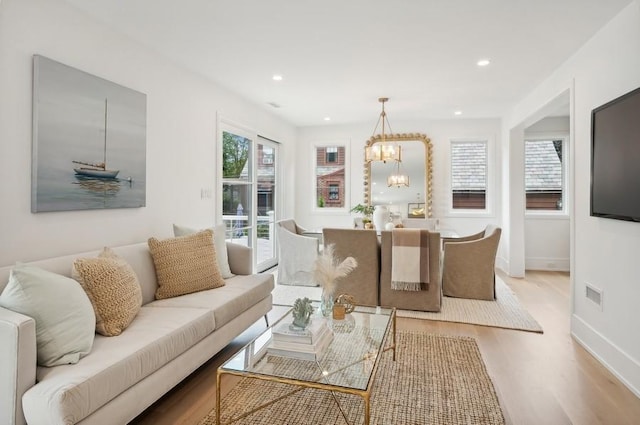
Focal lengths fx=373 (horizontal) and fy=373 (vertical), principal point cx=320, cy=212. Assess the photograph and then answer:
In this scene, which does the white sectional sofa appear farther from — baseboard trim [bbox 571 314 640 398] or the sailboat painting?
baseboard trim [bbox 571 314 640 398]

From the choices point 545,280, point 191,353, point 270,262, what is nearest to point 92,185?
point 191,353

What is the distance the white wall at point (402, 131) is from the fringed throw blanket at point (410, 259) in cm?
265

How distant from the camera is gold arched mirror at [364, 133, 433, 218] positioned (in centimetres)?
649

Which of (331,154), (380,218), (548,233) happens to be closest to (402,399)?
(380,218)

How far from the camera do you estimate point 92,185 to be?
2.71m

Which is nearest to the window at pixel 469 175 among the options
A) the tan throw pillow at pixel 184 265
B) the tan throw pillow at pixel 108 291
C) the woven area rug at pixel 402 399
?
the woven area rug at pixel 402 399

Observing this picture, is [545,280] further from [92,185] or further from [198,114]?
[92,185]

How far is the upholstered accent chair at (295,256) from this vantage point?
495 centimetres

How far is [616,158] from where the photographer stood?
100 inches

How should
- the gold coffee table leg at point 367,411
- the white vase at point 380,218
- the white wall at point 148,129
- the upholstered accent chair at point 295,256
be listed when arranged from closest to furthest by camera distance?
the gold coffee table leg at point 367,411, the white wall at point 148,129, the upholstered accent chair at point 295,256, the white vase at point 380,218

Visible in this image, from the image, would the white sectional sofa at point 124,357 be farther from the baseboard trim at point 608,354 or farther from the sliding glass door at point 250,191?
the baseboard trim at point 608,354

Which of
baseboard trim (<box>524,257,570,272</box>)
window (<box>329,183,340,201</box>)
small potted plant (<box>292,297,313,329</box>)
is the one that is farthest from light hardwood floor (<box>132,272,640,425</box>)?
window (<box>329,183,340,201</box>)

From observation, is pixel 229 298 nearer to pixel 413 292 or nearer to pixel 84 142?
pixel 84 142

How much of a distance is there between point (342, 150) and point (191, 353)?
17.2 feet
